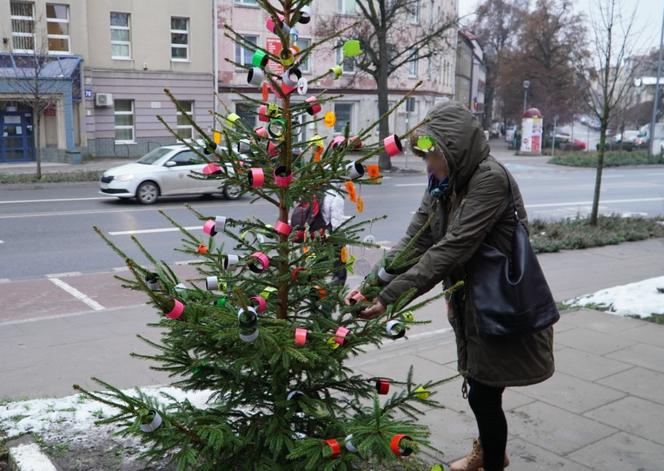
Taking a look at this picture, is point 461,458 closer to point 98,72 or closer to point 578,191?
point 578,191

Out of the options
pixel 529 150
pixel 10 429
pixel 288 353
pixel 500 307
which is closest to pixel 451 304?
pixel 500 307

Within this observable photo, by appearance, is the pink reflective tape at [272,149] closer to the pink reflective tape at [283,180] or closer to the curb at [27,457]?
the pink reflective tape at [283,180]

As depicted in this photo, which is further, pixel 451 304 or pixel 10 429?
pixel 10 429

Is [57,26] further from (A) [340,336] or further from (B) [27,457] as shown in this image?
(A) [340,336]

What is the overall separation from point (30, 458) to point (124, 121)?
30310 mm

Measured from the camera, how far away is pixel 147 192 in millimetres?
17516

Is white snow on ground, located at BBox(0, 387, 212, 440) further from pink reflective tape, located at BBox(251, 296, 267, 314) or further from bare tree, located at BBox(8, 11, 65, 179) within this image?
bare tree, located at BBox(8, 11, 65, 179)

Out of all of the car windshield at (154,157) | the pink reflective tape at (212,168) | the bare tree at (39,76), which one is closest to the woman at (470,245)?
the pink reflective tape at (212,168)

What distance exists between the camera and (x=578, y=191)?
23656 millimetres

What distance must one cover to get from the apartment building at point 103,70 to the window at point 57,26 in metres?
0.04

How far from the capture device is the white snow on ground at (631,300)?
24.1ft

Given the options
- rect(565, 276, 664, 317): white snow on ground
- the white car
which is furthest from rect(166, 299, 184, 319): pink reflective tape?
the white car

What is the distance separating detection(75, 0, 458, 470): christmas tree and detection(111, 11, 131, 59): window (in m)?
30.7

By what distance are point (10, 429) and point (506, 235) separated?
3023 millimetres
